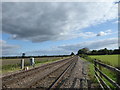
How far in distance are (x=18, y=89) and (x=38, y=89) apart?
1108 millimetres

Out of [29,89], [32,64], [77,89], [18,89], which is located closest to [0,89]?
[18,89]

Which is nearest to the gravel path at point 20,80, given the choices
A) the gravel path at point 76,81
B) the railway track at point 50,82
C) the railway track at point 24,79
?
the railway track at point 24,79

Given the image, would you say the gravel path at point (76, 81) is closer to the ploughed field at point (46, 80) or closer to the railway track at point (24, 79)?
the ploughed field at point (46, 80)

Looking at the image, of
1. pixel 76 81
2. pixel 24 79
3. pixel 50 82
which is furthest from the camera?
pixel 24 79

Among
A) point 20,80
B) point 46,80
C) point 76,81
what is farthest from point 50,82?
point 20,80

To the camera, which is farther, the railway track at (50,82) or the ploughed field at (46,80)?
→ the ploughed field at (46,80)

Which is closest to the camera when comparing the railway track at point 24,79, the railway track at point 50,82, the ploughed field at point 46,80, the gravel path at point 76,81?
the railway track at point 50,82

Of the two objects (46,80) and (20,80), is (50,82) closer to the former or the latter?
(46,80)

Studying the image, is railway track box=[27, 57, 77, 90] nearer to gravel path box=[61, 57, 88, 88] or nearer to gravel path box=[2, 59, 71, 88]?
gravel path box=[61, 57, 88, 88]

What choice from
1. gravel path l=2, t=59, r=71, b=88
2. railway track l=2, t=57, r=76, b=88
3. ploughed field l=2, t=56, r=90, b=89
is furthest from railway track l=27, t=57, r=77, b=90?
gravel path l=2, t=59, r=71, b=88

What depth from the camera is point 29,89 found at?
7969 millimetres

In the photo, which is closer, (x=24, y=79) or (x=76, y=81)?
(x=76, y=81)

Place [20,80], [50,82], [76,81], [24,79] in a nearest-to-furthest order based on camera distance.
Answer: [50,82], [76,81], [20,80], [24,79]

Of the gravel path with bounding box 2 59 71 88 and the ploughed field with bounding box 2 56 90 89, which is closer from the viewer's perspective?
the ploughed field with bounding box 2 56 90 89
